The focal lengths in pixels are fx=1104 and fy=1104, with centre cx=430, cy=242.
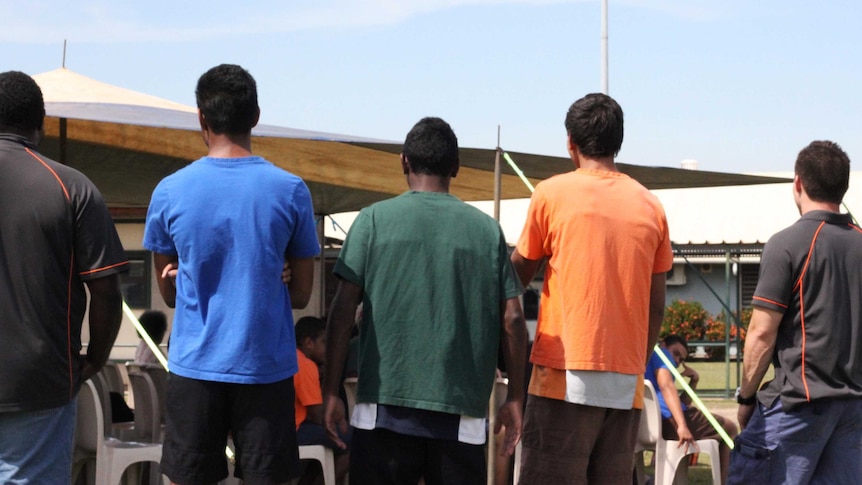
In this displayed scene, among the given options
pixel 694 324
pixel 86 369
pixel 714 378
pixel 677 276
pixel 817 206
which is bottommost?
pixel 714 378

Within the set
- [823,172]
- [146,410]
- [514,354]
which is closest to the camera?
[514,354]

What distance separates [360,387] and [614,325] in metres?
0.77

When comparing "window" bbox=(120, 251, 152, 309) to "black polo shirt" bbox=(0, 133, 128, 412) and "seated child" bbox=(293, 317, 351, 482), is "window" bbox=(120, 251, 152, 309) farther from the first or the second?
"black polo shirt" bbox=(0, 133, 128, 412)

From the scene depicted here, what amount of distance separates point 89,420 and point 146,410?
437 mm

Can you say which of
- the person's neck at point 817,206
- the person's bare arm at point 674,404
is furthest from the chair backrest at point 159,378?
the person's neck at point 817,206

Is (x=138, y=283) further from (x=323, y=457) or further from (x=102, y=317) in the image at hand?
(x=102, y=317)

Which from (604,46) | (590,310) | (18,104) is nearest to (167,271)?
(18,104)

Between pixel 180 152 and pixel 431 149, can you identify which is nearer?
pixel 431 149

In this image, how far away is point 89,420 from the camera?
16.2 feet

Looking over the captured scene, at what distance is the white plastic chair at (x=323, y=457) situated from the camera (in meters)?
5.17

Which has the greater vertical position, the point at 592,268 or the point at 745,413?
the point at 592,268

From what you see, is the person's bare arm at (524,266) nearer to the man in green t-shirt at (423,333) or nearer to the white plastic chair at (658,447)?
the man in green t-shirt at (423,333)

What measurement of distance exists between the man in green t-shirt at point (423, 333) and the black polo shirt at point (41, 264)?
2.29 ft

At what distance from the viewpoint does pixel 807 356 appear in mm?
3521
